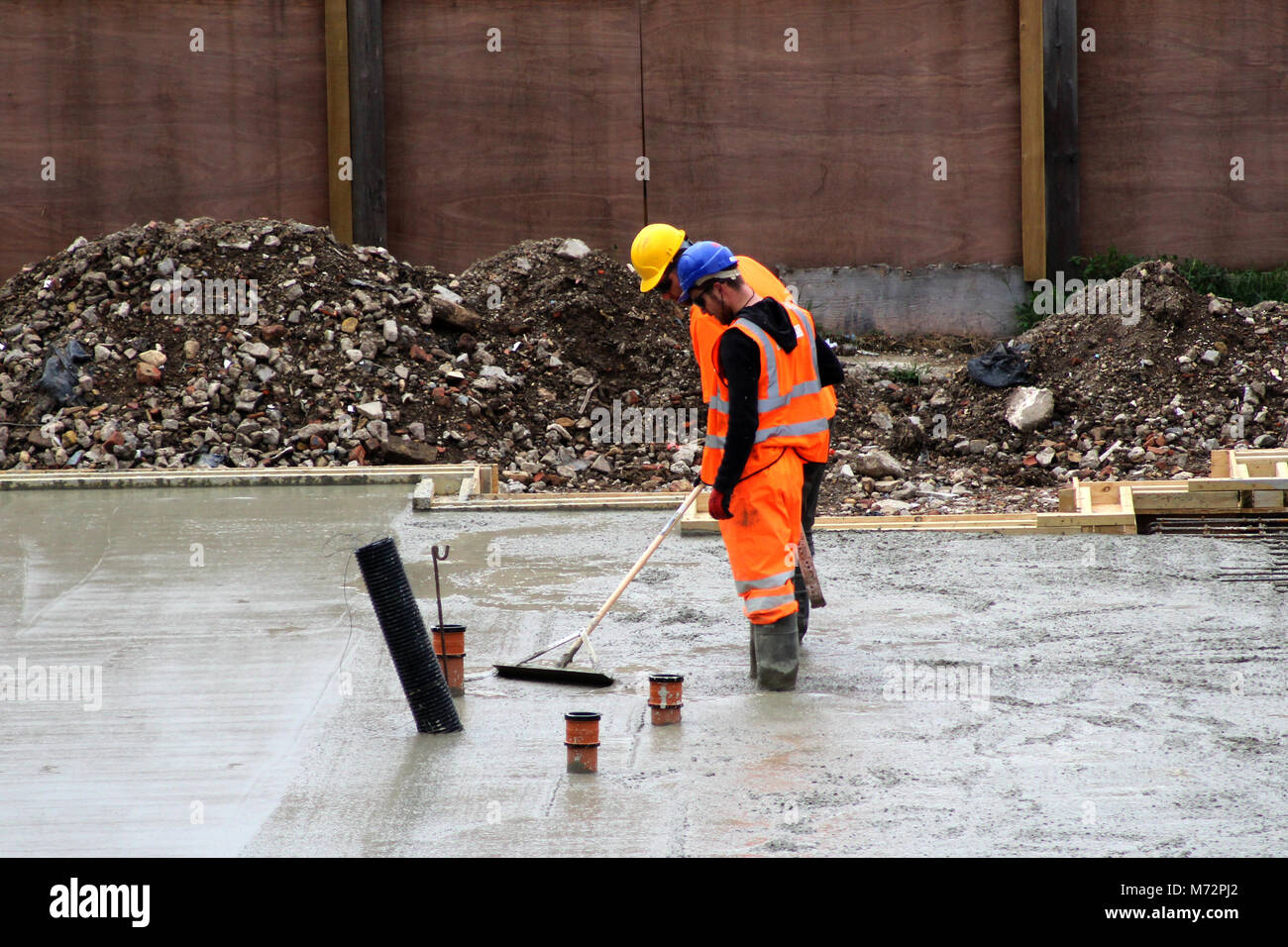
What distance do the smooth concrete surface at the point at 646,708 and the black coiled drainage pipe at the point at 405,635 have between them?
137 mm

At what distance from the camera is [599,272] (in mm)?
12422

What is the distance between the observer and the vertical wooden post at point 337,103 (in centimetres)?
1324

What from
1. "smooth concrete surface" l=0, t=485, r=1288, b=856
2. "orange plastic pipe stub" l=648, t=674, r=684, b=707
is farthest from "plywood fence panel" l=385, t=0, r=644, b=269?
"orange plastic pipe stub" l=648, t=674, r=684, b=707

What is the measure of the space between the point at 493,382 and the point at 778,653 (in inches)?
257

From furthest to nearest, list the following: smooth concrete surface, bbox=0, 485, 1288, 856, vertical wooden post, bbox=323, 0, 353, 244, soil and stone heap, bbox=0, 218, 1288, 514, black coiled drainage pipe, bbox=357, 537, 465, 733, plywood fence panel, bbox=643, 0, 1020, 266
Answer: plywood fence panel, bbox=643, 0, 1020, 266
vertical wooden post, bbox=323, 0, 353, 244
soil and stone heap, bbox=0, 218, 1288, 514
black coiled drainage pipe, bbox=357, 537, 465, 733
smooth concrete surface, bbox=0, 485, 1288, 856

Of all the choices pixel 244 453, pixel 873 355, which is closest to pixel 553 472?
pixel 244 453

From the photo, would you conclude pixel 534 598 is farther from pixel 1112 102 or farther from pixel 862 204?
pixel 1112 102

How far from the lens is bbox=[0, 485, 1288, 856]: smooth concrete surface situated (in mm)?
3908

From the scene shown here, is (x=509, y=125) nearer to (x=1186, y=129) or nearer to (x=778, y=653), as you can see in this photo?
(x=1186, y=129)

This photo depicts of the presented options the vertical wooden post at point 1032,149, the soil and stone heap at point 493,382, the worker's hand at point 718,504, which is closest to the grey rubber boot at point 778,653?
the worker's hand at point 718,504

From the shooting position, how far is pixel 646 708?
5086 mm

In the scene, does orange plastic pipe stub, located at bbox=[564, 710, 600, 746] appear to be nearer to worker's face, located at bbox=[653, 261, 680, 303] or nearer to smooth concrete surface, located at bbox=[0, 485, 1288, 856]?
smooth concrete surface, located at bbox=[0, 485, 1288, 856]

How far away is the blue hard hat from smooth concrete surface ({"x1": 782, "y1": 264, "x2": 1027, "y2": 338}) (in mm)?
8138
